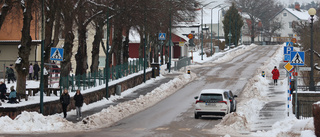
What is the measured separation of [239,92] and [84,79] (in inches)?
495

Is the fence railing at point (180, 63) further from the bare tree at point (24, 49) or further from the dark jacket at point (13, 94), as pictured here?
the dark jacket at point (13, 94)

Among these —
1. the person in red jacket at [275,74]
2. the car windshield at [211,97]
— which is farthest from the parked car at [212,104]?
the person in red jacket at [275,74]

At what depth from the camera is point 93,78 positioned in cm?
3559

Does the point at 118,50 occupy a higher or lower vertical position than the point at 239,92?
higher

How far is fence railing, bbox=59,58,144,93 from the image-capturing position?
30978 millimetres

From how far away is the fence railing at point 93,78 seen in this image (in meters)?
31.0

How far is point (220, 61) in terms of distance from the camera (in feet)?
239

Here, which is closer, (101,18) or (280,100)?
(280,100)

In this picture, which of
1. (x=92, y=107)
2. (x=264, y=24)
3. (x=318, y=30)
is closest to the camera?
(x=92, y=107)

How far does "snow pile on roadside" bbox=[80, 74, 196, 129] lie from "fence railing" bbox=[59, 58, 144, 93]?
3065mm

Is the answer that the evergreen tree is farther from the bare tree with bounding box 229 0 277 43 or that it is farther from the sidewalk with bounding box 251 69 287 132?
the sidewalk with bounding box 251 69 287 132

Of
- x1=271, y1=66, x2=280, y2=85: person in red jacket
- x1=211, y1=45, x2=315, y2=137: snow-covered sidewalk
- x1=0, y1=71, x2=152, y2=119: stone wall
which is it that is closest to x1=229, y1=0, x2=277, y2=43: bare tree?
x1=271, y1=66, x2=280, y2=85: person in red jacket

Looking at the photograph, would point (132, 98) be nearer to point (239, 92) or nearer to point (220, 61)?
point (239, 92)

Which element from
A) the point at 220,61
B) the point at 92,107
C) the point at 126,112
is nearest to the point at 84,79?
the point at 92,107
